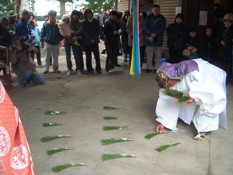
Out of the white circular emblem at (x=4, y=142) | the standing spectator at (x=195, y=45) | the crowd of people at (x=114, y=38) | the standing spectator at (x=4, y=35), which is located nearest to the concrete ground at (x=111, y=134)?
the crowd of people at (x=114, y=38)

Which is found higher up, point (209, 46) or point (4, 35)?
point (4, 35)

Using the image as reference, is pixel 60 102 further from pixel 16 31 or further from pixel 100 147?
pixel 16 31

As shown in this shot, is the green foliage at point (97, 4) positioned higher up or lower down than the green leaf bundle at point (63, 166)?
higher up

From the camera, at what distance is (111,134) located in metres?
4.81

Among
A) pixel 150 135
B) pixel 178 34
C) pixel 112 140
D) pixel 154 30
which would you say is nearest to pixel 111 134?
pixel 112 140

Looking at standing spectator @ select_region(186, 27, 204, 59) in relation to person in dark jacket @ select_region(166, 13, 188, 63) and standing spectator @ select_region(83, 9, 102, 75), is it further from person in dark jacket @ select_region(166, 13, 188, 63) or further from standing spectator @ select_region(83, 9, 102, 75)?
standing spectator @ select_region(83, 9, 102, 75)

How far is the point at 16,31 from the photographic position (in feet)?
29.7

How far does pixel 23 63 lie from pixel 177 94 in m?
4.54

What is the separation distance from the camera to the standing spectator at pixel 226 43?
733 cm

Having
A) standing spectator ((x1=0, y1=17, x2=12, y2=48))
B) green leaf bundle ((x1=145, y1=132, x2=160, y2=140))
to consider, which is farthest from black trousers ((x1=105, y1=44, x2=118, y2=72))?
green leaf bundle ((x1=145, y1=132, x2=160, y2=140))

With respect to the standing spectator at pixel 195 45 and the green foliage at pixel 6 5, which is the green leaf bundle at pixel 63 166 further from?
the green foliage at pixel 6 5

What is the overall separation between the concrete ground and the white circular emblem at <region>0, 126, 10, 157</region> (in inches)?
67.8

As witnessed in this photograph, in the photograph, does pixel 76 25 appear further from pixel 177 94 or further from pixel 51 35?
pixel 177 94

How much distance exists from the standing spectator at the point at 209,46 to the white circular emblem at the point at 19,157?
6748mm
